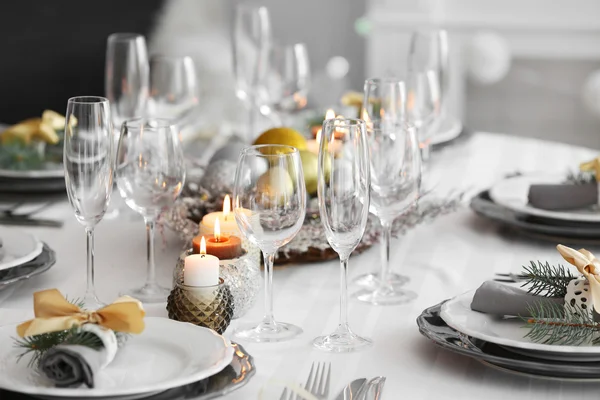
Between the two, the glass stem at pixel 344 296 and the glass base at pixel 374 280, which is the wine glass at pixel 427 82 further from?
the glass stem at pixel 344 296

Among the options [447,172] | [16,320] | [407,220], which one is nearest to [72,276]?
[16,320]

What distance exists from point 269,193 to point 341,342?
19cm

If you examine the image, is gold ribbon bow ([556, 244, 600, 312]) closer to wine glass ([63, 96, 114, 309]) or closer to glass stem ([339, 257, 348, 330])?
glass stem ([339, 257, 348, 330])

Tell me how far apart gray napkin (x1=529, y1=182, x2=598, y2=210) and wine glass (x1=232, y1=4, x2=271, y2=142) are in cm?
73

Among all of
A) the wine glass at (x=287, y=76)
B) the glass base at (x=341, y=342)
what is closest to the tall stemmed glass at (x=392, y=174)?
the glass base at (x=341, y=342)

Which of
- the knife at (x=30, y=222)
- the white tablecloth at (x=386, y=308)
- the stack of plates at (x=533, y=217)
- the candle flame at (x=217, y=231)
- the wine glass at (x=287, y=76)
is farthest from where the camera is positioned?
the wine glass at (x=287, y=76)

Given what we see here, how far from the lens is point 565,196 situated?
1479mm

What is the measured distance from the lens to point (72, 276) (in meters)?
1.30

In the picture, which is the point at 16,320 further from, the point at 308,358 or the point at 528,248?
the point at 528,248

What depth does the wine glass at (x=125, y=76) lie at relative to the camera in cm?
171

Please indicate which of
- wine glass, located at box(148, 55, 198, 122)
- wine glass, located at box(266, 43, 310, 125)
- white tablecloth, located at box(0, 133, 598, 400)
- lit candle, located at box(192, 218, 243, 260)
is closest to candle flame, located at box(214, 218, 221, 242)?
lit candle, located at box(192, 218, 243, 260)

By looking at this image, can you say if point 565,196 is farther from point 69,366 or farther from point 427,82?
point 69,366

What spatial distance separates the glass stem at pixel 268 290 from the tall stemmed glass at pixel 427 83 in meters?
0.59

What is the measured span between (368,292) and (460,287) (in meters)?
0.13
